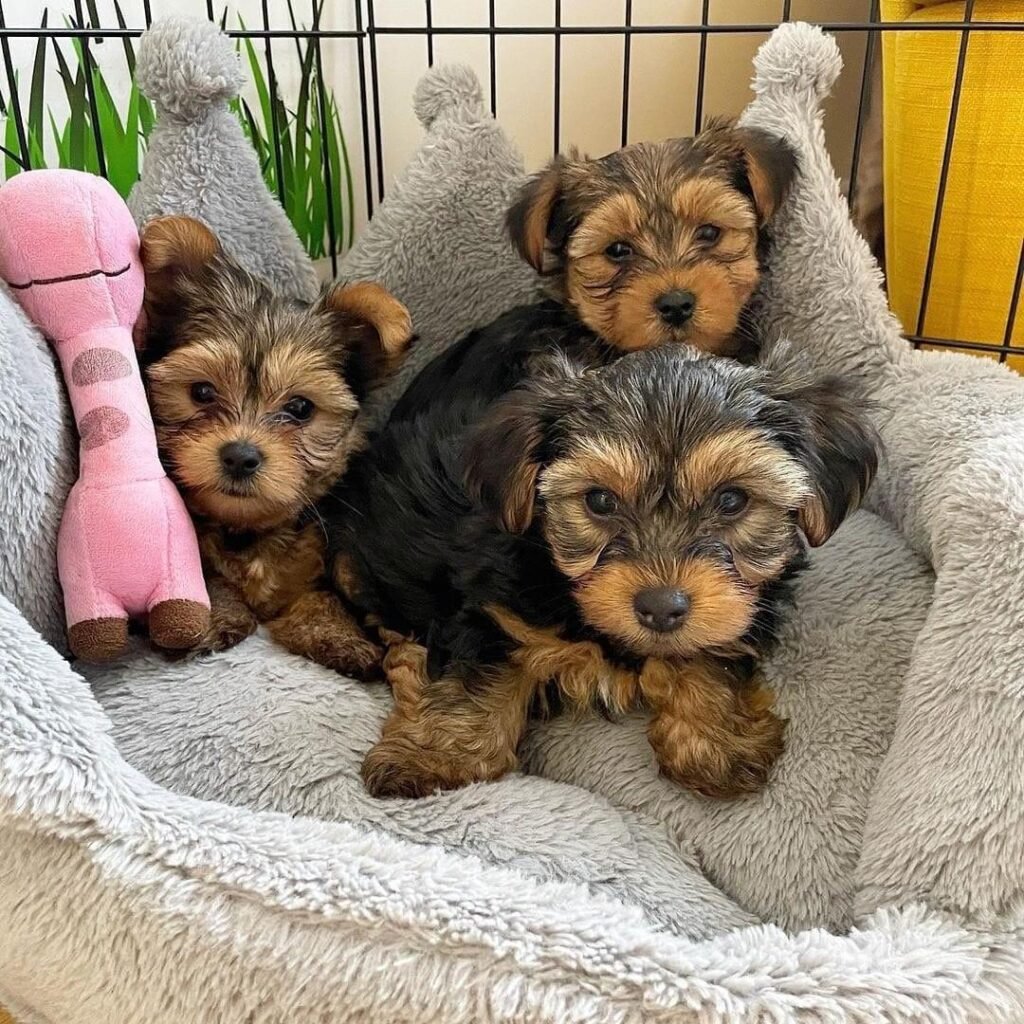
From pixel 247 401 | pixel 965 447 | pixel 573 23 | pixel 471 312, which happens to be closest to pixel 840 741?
pixel 965 447

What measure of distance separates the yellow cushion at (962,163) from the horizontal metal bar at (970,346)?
0.17 meters

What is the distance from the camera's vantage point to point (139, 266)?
183 centimetres

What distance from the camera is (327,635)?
1.85 m

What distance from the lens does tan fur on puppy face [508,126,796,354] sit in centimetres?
199

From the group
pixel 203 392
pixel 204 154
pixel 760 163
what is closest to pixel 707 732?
pixel 203 392

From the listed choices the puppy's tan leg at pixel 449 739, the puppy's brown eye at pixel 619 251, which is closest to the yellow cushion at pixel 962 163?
the puppy's brown eye at pixel 619 251

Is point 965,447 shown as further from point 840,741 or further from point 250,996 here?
point 250,996

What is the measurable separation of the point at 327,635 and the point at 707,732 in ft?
2.26

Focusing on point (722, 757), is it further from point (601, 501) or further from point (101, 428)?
point (101, 428)

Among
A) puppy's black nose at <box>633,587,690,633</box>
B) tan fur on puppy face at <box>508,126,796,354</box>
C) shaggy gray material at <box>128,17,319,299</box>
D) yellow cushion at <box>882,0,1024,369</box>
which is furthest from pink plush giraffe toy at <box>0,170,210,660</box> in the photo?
yellow cushion at <box>882,0,1024,369</box>

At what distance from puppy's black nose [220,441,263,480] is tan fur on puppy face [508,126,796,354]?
2.42 feet

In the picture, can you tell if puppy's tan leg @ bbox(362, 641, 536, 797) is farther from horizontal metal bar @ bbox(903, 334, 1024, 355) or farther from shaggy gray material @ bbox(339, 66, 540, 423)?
horizontal metal bar @ bbox(903, 334, 1024, 355)

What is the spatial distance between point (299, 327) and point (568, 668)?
81cm

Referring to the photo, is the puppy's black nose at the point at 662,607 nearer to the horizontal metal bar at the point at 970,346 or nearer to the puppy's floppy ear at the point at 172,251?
the puppy's floppy ear at the point at 172,251
